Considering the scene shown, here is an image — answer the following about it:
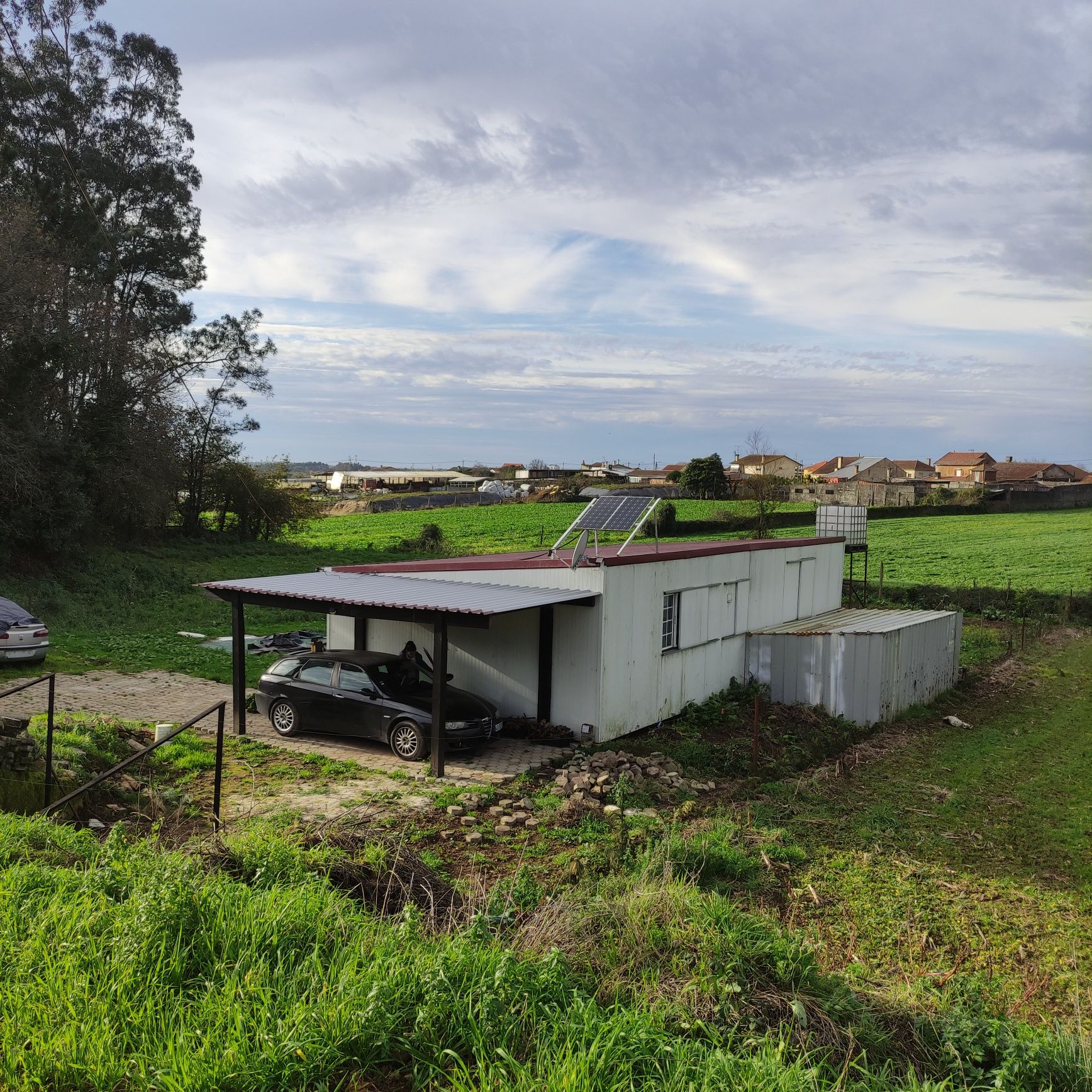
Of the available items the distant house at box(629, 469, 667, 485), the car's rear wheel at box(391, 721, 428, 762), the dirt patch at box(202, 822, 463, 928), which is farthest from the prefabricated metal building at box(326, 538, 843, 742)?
the distant house at box(629, 469, 667, 485)

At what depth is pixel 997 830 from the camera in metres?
10.2

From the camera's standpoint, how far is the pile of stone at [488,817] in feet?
30.5

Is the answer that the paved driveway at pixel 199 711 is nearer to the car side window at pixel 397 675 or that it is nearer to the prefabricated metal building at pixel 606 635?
the car side window at pixel 397 675

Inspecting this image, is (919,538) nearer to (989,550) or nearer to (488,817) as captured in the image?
(989,550)

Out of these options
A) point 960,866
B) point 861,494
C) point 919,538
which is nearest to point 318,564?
point 919,538

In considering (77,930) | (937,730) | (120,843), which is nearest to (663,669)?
(937,730)

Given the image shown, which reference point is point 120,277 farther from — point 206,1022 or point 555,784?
point 206,1022

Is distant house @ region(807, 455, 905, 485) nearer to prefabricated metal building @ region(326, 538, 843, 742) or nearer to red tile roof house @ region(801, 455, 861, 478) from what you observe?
red tile roof house @ region(801, 455, 861, 478)

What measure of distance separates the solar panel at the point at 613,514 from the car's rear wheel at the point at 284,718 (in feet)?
16.6

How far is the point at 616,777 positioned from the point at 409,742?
119 inches

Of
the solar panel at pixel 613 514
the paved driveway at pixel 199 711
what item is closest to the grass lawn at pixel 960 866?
the paved driveway at pixel 199 711

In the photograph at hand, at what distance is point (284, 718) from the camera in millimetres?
13133

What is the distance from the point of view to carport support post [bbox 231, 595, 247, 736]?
42.9ft

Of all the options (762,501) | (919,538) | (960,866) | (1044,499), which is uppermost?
(1044,499)
